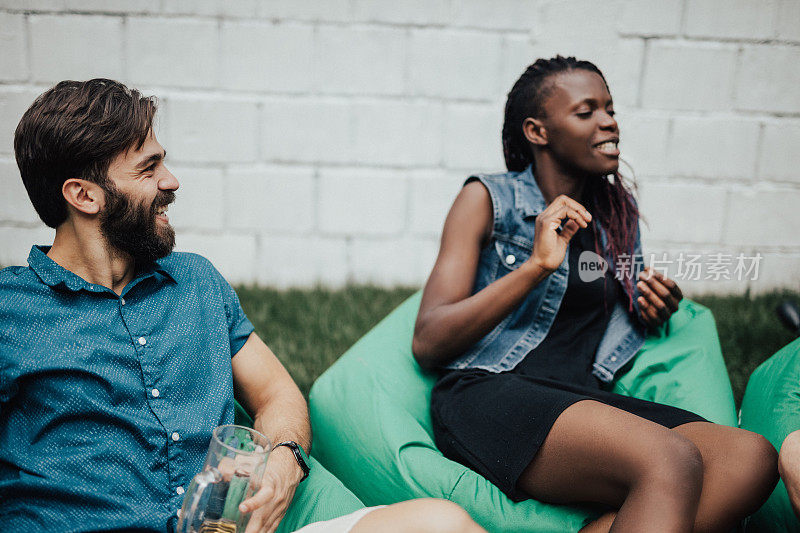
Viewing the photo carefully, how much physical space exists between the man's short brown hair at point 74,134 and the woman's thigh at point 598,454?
A: 1.12 metres

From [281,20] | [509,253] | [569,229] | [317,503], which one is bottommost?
[317,503]

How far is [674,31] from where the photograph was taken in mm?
3363

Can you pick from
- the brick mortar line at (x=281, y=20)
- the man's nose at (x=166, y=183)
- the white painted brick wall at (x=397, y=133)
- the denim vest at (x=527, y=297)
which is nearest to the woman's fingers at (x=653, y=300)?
the denim vest at (x=527, y=297)

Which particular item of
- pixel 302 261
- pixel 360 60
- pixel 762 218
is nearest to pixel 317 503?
pixel 302 261

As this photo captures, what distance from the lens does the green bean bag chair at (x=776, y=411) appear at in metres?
1.70

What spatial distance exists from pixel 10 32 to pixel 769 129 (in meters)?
3.60

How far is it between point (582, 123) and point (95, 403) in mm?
1399

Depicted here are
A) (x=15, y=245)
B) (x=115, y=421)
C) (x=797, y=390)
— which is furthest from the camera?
(x=15, y=245)

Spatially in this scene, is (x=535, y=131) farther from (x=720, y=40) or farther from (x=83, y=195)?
(x=720, y=40)

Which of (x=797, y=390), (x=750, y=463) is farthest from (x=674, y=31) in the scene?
(x=750, y=463)

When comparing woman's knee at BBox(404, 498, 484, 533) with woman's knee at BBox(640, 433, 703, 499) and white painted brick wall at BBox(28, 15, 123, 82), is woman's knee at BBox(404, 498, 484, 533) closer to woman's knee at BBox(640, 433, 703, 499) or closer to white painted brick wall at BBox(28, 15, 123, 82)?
woman's knee at BBox(640, 433, 703, 499)

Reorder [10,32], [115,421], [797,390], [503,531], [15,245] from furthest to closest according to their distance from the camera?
[15,245], [10,32], [797,390], [503,531], [115,421]

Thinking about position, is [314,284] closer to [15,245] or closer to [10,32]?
[15,245]

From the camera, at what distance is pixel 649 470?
1.40 m
